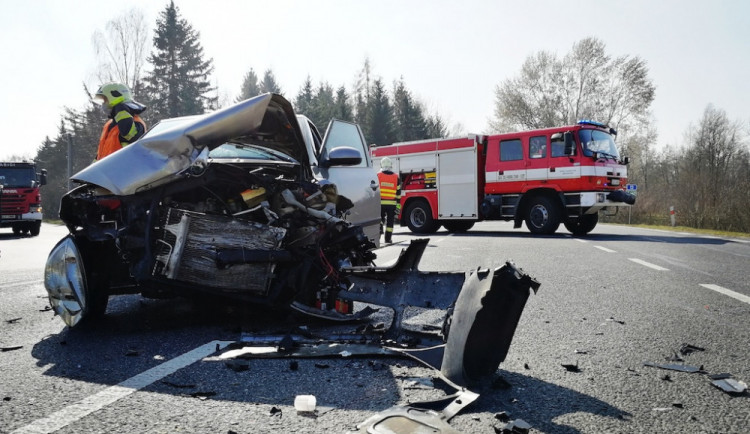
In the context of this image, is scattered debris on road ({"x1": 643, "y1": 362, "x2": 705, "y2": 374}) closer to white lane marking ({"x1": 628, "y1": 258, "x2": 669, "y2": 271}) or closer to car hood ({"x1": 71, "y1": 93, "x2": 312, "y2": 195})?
car hood ({"x1": 71, "y1": 93, "x2": 312, "y2": 195})

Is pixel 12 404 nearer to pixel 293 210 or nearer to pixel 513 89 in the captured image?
pixel 293 210

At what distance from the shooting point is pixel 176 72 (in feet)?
133

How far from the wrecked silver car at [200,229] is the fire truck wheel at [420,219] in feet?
45.6

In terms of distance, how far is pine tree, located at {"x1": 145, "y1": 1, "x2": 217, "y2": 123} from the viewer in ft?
129

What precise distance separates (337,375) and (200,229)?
1.35m

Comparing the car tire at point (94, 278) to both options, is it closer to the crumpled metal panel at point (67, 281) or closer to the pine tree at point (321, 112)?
the crumpled metal panel at point (67, 281)

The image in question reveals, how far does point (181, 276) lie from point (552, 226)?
13112 mm

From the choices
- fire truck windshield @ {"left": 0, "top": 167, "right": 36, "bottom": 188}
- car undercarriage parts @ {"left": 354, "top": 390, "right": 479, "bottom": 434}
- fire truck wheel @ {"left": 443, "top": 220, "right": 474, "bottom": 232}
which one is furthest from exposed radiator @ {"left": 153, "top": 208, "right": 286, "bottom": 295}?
fire truck windshield @ {"left": 0, "top": 167, "right": 36, "bottom": 188}

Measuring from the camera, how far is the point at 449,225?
19438 mm

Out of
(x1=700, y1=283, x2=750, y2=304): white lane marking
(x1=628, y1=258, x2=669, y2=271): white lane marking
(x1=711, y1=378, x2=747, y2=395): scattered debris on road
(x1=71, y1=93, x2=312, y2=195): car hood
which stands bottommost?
(x1=711, y1=378, x2=747, y2=395): scattered debris on road

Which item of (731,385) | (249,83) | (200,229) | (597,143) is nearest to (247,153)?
(200,229)

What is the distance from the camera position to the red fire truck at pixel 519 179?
14.2 metres

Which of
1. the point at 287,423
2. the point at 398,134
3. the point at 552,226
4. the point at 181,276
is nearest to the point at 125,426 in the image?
the point at 287,423

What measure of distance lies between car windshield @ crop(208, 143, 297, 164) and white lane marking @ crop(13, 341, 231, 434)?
1.71 meters
